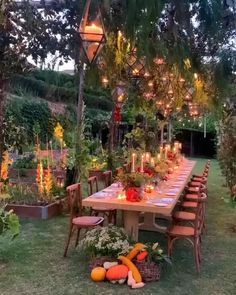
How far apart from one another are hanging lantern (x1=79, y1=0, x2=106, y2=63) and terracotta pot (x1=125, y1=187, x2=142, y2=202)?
1.43m

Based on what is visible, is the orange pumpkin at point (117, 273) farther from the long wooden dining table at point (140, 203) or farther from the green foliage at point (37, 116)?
the green foliage at point (37, 116)

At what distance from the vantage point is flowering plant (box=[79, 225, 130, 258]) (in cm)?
423

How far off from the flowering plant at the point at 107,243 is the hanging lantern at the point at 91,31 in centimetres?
178

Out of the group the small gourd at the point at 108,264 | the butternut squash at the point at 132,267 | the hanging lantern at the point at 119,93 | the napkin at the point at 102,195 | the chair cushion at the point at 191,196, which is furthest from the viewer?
the hanging lantern at the point at 119,93

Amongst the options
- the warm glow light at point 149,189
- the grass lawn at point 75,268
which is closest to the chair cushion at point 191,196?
the grass lawn at point 75,268

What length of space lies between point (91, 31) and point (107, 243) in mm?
2029

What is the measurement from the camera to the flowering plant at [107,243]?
13.9ft

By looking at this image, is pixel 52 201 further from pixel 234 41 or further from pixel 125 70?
pixel 234 41

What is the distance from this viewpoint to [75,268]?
439 cm

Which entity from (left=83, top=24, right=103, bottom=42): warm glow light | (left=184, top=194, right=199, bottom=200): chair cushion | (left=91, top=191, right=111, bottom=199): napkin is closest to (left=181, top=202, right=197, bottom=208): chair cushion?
(left=184, top=194, right=199, bottom=200): chair cushion

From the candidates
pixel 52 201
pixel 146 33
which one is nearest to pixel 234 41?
pixel 146 33

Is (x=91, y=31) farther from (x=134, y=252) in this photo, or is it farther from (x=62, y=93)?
(x=62, y=93)

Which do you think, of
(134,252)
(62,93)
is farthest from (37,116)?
(134,252)

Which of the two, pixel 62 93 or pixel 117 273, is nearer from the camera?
pixel 117 273
